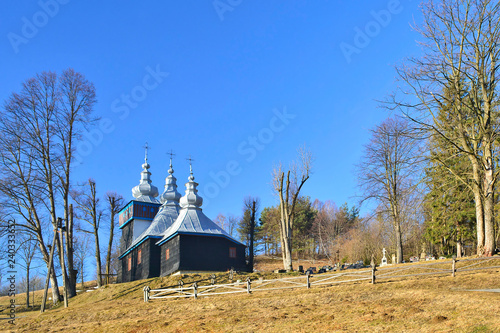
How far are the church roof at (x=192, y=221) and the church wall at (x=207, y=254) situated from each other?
1.55ft

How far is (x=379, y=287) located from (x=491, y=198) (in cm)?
689

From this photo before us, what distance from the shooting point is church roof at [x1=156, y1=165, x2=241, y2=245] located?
3538cm

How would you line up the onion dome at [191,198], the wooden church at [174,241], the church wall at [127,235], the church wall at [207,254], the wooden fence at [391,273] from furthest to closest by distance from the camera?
the church wall at [127,235], the onion dome at [191,198], the wooden church at [174,241], the church wall at [207,254], the wooden fence at [391,273]

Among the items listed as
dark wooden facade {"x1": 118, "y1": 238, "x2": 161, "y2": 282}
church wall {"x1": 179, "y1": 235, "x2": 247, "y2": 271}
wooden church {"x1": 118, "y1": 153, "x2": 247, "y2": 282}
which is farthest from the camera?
dark wooden facade {"x1": 118, "y1": 238, "x2": 161, "y2": 282}

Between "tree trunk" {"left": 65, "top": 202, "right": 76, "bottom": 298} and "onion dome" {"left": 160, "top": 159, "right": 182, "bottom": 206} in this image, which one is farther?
"onion dome" {"left": 160, "top": 159, "right": 182, "bottom": 206}

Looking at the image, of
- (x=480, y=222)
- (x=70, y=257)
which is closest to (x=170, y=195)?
(x=70, y=257)

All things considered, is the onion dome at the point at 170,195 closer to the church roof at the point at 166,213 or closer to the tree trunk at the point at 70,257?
the church roof at the point at 166,213

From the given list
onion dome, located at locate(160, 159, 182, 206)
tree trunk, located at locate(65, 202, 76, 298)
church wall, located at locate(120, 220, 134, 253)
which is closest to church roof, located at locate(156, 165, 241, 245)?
onion dome, located at locate(160, 159, 182, 206)

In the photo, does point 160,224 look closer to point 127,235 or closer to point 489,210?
point 127,235

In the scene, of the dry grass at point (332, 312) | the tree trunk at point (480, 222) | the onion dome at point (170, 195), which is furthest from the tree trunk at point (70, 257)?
the tree trunk at point (480, 222)

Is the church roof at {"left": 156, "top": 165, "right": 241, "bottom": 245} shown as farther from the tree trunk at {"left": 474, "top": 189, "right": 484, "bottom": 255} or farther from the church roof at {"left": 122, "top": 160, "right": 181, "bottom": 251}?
the tree trunk at {"left": 474, "top": 189, "right": 484, "bottom": 255}

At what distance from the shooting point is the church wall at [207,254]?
34375 mm

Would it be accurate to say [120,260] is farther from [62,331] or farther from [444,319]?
[444,319]

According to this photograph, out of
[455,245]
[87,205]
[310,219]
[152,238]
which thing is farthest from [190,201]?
[310,219]
